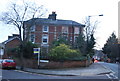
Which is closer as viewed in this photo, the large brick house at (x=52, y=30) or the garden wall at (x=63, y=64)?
the garden wall at (x=63, y=64)

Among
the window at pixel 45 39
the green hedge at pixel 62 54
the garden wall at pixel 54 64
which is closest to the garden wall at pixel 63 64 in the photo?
the garden wall at pixel 54 64

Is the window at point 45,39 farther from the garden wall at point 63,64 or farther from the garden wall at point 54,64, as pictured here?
the garden wall at point 63,64

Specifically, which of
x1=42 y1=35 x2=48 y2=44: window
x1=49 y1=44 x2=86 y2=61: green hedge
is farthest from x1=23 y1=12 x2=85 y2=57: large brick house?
x1=49 y1=44 x2=86 y2=61: green hedge

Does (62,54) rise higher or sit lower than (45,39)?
lower

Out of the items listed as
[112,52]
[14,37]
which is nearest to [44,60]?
[14,37]

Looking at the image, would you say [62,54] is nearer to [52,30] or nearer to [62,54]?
[62,54]

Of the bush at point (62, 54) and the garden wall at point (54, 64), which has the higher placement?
the bush at point (62, 54)

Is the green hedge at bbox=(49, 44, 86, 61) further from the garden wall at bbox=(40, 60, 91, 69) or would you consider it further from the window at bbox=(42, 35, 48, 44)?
the window at bbox=(42, 35, 48, 44)

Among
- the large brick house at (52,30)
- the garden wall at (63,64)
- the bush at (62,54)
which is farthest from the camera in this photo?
the large brick house at (52,30)

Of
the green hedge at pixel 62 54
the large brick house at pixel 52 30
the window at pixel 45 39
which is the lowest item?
the green hedge at pixel 62 54

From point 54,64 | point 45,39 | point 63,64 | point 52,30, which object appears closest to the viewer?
point 54,64

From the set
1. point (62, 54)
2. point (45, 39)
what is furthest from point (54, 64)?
point (45, 39)

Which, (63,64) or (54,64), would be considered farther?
(63,64)

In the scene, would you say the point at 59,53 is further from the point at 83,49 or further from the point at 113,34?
the point at 113,34
